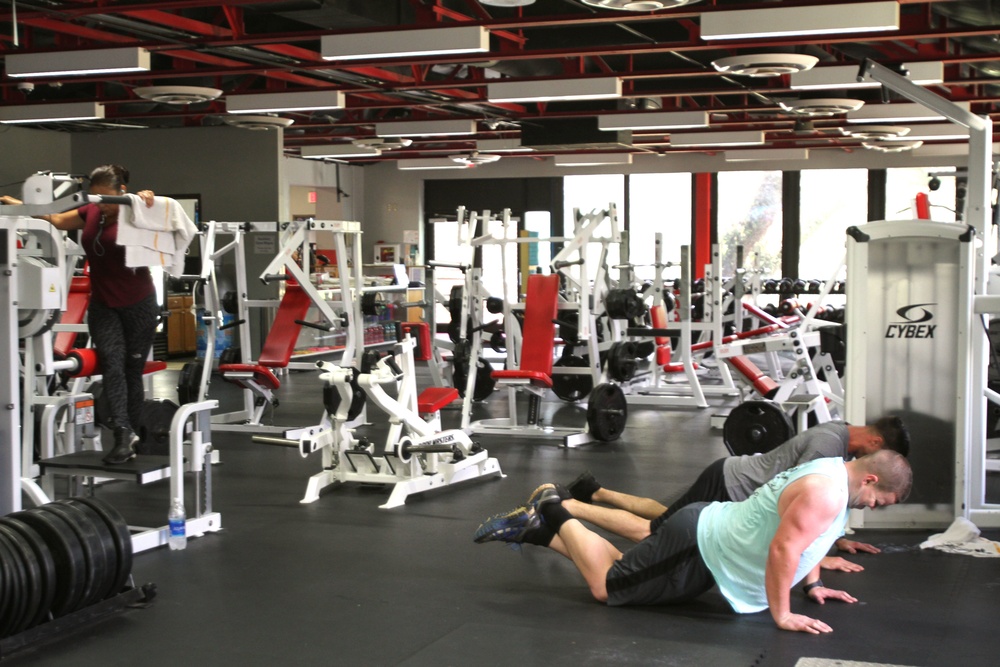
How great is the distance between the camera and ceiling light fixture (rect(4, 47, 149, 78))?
25.3ft

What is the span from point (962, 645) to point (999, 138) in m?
11.2

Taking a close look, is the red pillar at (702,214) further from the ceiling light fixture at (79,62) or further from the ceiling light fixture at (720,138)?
the ceiling light fixture at (79,62)

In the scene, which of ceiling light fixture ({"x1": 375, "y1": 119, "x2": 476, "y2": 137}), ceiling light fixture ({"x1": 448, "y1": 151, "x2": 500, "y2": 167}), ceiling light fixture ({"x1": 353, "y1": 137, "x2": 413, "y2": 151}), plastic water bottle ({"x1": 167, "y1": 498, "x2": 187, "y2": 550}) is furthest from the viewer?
ceiling light fixture ({"x1": 448, "y1": 151, "x2": 500, "y2": 167})

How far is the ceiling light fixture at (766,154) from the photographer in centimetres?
1484

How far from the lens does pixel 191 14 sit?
7672 mm

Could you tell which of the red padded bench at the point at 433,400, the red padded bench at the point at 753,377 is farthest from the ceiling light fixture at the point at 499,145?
the red padded bench at the point at 433,400

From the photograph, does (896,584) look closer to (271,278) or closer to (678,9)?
(678,9)

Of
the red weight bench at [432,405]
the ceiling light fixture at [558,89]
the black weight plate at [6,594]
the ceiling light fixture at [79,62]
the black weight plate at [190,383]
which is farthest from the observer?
the ceiling light fixture at [558,89]

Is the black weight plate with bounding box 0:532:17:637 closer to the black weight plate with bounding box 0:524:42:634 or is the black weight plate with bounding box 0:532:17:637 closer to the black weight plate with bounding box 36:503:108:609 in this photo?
the black weight plate with bounding box 0:524:42:634

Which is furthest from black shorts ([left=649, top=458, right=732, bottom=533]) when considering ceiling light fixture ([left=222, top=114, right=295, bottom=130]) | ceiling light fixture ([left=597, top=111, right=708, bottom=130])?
ceiling light fixture ([left=222, top=114, right=295, bottom=130])

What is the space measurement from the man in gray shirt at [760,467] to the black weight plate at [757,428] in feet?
4.35

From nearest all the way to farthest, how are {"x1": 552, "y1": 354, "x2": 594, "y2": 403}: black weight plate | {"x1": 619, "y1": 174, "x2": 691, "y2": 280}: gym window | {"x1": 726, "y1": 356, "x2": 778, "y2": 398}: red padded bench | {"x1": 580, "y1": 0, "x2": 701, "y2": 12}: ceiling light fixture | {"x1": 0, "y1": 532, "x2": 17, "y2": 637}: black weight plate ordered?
{"x1": 0, "y1": 532, "x2": 17, "y2": 637}: black weight plate → {"x1": 580, "y1": 0, "x2": 701, "y2": 12}: ceiling light fixture → {"x1": 726, "y1": 356, "x2": 778, "y2": 398}: red padded bench → {"x1": 552, "y1": 354, "x2": 594, "y2": 403}: black weight plate → {"x1": 619, "y1": 174, "x2": 691, "y2": 280}: gym window

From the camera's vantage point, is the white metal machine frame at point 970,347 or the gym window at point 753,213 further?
the gym window at point 753,213

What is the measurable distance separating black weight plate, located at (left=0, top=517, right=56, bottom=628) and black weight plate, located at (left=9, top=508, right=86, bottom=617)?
2cm
